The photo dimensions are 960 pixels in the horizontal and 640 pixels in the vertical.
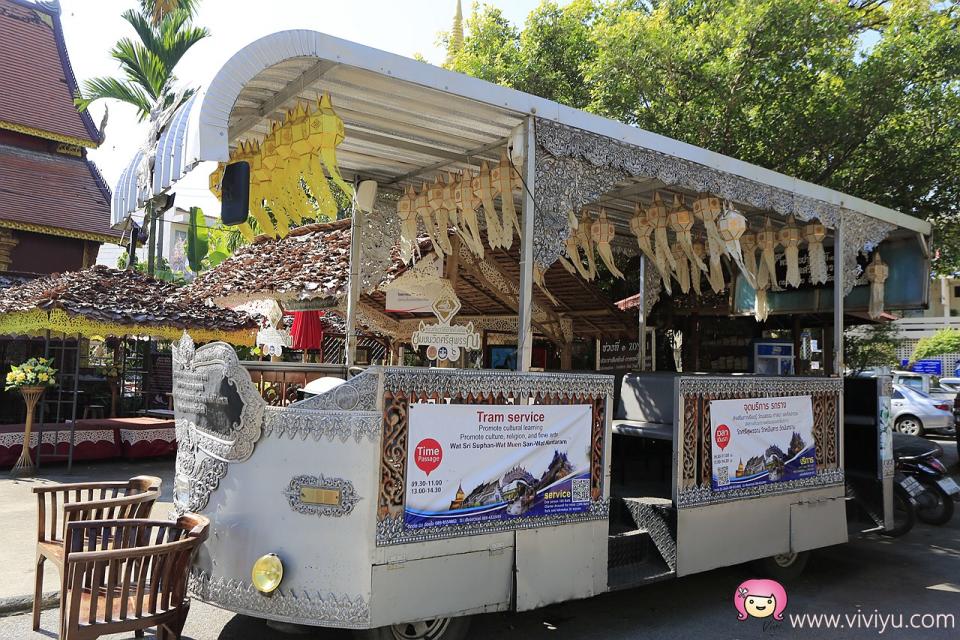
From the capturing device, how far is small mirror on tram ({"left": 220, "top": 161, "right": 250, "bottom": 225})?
422 centimetres

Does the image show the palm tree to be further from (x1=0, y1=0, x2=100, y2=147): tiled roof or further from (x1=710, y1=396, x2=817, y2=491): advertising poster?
(x1=710, y1=396, x2=817, y2=491): advertising poster

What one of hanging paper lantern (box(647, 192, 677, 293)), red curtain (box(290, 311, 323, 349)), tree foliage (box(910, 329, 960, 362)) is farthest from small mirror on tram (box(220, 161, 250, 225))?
tree foliage (box(910, 329, 960, 362))

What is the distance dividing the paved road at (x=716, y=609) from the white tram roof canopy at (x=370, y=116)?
281 centimetres

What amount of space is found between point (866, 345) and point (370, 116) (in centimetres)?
1759

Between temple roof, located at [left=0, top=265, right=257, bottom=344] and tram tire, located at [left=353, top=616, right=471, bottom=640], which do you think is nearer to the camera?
tram tire, located at [left=353, top=616, right=471, bottom=640]

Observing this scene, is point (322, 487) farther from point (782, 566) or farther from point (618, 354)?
point (618, 354)

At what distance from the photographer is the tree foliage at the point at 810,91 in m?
9.52

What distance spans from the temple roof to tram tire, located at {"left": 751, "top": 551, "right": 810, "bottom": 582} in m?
8.75

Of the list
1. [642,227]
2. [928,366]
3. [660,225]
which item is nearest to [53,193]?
[642,227]

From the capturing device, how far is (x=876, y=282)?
7570mm

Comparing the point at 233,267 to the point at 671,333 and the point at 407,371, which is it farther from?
the point at 407,371

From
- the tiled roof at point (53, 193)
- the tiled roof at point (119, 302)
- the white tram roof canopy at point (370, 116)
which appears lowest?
the tiled roof at point (119, 302)

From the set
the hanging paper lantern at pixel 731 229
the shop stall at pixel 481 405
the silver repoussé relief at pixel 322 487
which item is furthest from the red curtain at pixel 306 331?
the silver repoussé relief at pixel 322 487

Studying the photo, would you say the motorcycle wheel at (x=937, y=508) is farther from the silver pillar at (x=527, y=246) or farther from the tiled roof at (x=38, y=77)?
the tiled roof at (x=38, y=77)
